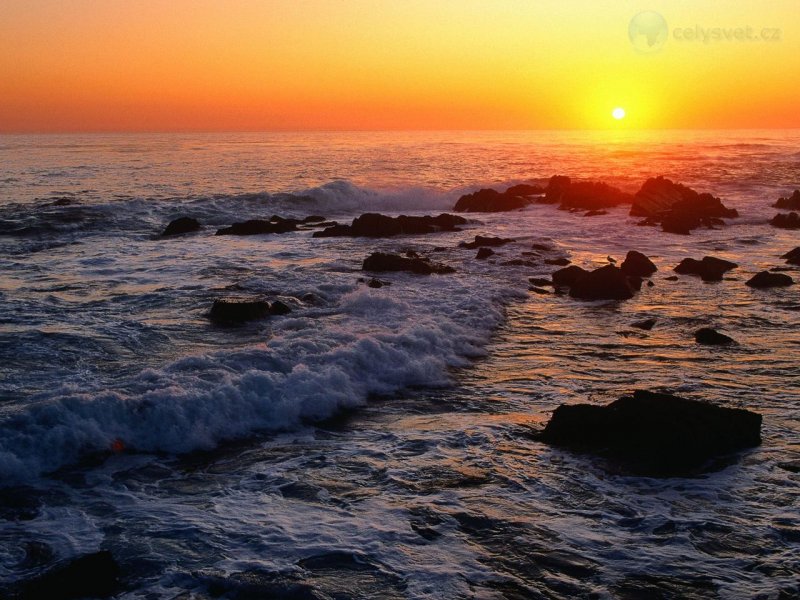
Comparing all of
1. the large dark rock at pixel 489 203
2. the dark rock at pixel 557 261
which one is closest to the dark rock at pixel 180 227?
the dark rock at pixel 557 261

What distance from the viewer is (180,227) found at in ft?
96.5

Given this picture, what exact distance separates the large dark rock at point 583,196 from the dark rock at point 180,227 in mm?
19281

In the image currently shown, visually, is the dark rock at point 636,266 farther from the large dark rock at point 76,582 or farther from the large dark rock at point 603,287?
the large dark rock at point 76,582

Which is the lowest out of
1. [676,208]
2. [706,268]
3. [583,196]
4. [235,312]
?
[235,312]

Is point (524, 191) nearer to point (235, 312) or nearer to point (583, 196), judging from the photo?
point (583, 196)

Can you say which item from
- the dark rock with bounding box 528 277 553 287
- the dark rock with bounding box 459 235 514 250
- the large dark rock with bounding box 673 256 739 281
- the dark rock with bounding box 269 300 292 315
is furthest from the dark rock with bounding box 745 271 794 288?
the dark rock with bounding box 269 300 292 315

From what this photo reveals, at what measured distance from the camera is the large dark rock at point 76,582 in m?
5.62

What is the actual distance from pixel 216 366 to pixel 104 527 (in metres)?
4.57

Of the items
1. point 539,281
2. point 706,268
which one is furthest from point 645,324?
point 706,268

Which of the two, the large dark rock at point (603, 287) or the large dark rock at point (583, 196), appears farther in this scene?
the large dark rock at point (583, 196)

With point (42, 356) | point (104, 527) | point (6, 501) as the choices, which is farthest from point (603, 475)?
point (42, 356)

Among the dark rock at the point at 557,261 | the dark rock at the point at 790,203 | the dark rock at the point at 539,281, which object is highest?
the dark rock at the point at 790,203

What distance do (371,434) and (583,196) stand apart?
109 ft

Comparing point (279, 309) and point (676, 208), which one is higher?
point (676, 208)
